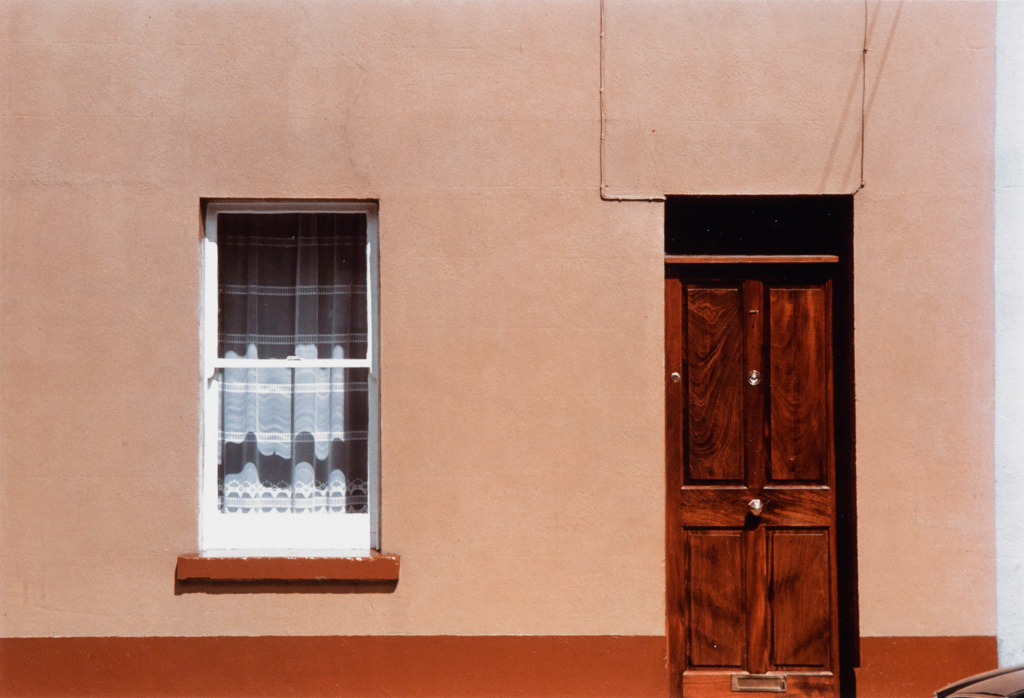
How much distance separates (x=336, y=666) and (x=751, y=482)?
2528 millimetres

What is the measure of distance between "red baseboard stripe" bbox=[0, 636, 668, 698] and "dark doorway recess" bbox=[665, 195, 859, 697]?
0.39m

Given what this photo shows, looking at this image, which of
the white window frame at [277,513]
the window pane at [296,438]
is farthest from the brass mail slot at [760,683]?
the window pane at [296,438]

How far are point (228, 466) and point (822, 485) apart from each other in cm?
342

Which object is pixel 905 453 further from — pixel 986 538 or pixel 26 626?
pixel 26 626

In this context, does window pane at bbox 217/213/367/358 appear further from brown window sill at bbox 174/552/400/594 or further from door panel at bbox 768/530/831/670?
door panel at bbox 768/530/831/670

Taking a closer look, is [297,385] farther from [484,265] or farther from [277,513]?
[484,265]

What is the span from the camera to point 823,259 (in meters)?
5.30

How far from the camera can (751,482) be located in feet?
17.3

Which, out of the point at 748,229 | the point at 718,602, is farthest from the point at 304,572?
the point at 748,229

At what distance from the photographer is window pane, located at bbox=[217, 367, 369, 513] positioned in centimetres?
546

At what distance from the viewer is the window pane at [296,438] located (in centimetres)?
546

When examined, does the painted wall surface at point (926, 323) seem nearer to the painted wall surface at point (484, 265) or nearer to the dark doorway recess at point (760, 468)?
the painted wall surface at point (484, 265)

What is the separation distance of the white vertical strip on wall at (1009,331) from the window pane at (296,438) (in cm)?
357

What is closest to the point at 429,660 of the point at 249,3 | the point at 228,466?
the point at 228,466
